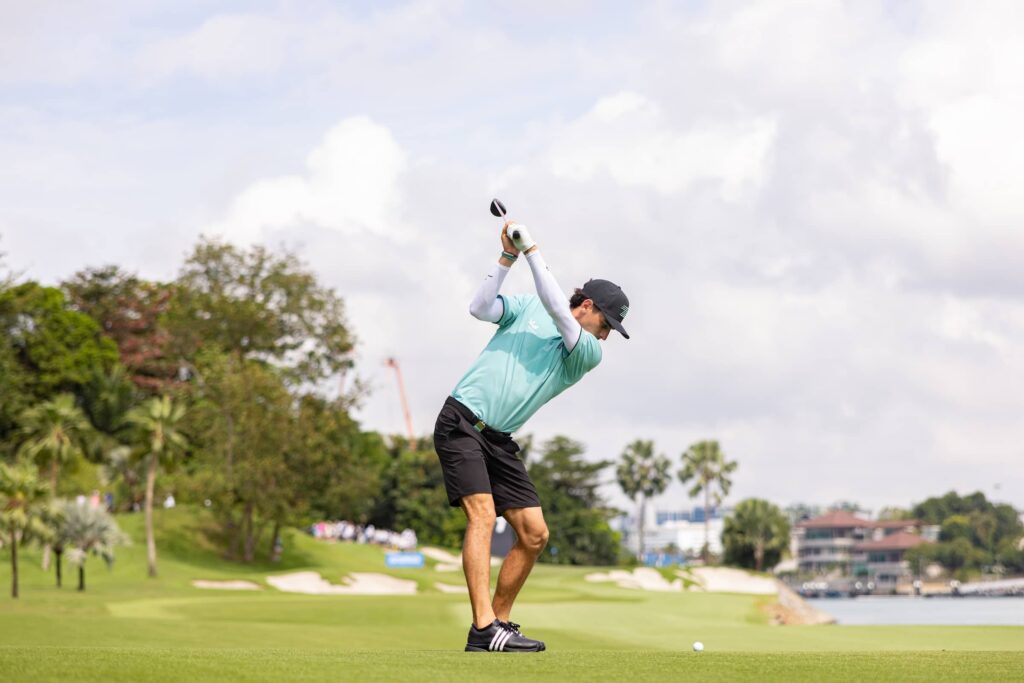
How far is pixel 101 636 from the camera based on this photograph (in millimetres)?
19703

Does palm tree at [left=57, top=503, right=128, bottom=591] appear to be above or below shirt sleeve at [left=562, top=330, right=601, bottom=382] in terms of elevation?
below

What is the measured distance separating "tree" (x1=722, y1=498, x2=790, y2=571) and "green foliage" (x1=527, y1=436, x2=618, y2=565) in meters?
9.79

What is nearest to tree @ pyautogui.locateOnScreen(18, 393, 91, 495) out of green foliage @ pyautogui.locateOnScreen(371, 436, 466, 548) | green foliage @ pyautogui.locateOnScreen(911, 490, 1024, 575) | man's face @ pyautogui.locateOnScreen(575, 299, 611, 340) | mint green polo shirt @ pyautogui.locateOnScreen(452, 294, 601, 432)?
green foliage @ pyautogui.locateOnScreen(371, 436, 466, 548)

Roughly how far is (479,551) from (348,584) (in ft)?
146

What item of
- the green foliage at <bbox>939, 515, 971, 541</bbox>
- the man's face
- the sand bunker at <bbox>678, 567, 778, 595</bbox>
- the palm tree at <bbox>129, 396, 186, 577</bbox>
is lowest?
the sand bunker at <bbox>678, 567, 778, 595</bbox>

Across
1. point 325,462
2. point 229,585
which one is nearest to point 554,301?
point 229,585

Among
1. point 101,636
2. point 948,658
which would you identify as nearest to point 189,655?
point 948,658

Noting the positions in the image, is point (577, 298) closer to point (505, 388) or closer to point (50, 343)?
point (505, 388)

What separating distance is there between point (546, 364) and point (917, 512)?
183 meters

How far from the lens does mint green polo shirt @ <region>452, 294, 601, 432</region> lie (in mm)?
8688

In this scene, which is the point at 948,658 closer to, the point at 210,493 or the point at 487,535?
the point at 487,535

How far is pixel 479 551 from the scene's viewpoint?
342 inches

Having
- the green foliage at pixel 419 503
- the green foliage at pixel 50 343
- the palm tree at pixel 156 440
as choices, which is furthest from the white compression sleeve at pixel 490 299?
the green foliage at pixel 419 503

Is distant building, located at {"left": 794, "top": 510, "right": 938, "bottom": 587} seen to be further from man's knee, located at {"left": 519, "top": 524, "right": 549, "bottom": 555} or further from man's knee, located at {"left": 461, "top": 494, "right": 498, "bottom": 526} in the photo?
man's knee, located at {"left": 461, "top": 494, "right": 498, "bottom": 526}
